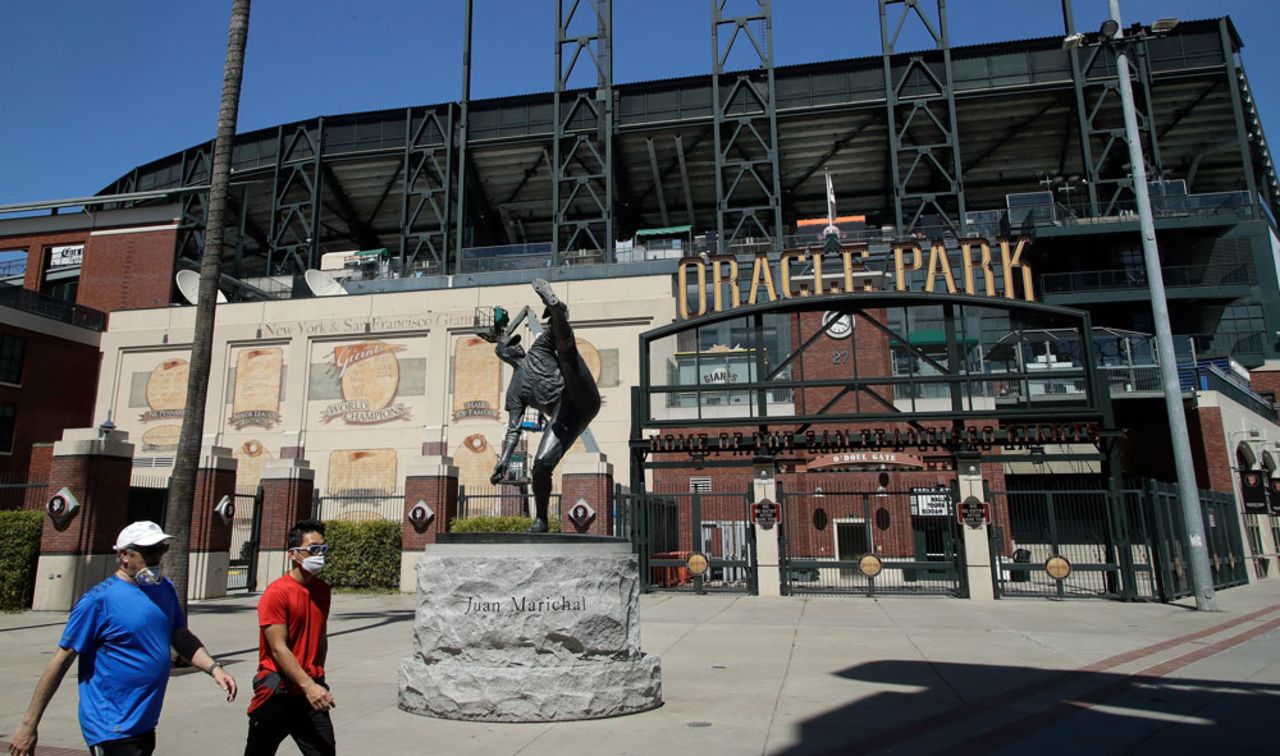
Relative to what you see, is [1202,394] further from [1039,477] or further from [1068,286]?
[1068,286]

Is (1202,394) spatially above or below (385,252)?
below

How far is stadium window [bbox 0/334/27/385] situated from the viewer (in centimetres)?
3709

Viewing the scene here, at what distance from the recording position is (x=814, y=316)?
35.7m

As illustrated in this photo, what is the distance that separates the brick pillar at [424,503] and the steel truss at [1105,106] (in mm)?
36763

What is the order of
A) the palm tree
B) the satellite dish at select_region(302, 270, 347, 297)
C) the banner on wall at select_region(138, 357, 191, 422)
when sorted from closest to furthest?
the palm tree < the banner on wall at select_region(138, 357, 191, 422) < the satellite dish at select_region(302, 270, 347, 297)

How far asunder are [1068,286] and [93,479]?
43.6 metres

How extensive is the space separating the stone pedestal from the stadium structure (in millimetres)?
12967

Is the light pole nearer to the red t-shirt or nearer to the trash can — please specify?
the trash can

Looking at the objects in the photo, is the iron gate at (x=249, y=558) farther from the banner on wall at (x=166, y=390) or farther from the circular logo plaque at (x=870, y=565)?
the circular logo plaque at (x=870, y=565)

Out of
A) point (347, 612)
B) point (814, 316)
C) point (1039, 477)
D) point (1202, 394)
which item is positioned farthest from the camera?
point (1039, 477)

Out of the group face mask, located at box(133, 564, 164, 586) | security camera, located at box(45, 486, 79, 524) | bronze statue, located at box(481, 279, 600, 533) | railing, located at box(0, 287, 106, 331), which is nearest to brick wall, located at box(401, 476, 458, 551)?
security camera, located at box(45, 486, 79, 524)

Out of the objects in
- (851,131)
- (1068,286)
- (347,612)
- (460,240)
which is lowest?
(347,612)

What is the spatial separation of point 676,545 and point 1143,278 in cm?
3156

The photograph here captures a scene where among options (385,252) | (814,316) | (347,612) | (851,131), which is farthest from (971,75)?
(347,612)
